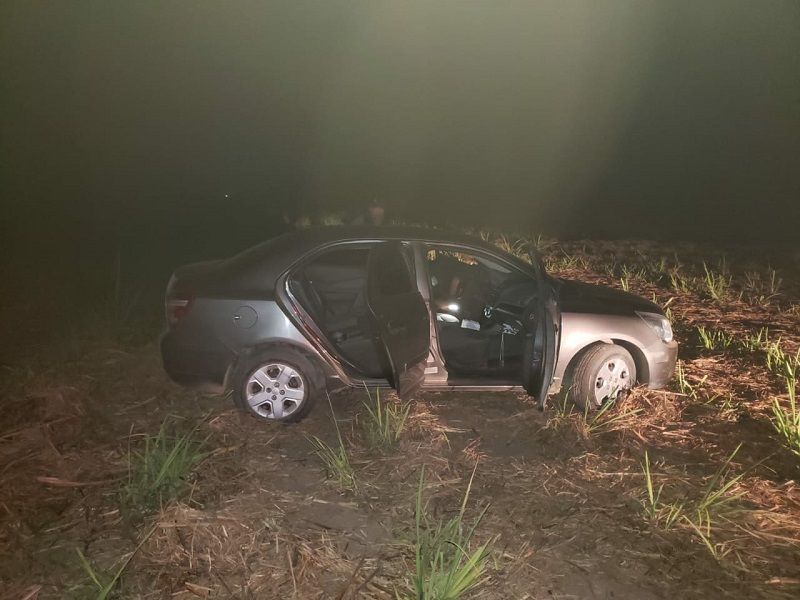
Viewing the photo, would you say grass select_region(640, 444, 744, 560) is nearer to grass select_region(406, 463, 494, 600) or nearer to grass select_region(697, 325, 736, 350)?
grass select_region(406, 463, 494, 600)

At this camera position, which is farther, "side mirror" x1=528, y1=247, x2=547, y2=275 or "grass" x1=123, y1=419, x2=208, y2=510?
"side mirror" x1=528, y1=247, x2=547, y2=275

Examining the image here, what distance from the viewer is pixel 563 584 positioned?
8.89 ft

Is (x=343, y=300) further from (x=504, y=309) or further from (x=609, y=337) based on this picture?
(x=609, y=337)

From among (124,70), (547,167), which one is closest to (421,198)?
(547,167)

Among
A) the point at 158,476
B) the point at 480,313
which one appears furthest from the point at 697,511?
the point at 158,476

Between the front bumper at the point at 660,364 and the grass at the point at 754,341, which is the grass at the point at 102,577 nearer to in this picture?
the front bumper at the point at 660,364

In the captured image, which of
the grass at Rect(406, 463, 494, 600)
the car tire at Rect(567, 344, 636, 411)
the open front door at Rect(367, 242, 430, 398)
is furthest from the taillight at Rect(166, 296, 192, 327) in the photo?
the car tire at Rect(567, 344, 636, 411)

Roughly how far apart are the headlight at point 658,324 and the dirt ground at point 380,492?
0.42 m

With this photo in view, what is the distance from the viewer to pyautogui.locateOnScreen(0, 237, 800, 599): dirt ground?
8.93 ft

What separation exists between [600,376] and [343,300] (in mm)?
2125

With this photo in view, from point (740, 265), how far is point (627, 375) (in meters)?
5.07

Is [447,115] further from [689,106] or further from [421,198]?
[421,198]

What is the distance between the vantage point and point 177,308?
4.07 m

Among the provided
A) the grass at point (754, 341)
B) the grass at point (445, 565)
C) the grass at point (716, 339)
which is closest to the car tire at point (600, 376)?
the grass at point (716, 339)
